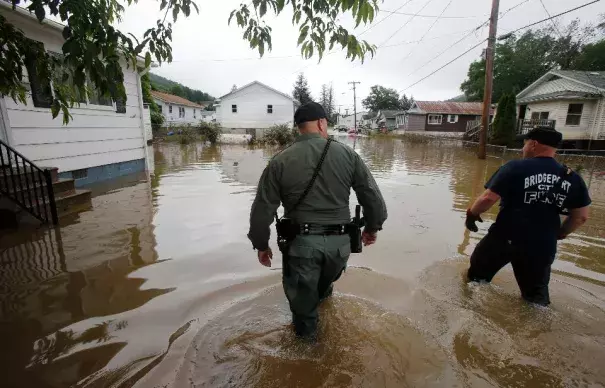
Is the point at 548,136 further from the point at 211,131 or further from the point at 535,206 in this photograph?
the point at 211,131

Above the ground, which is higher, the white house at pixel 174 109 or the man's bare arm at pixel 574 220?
the white house at pixel 174 109

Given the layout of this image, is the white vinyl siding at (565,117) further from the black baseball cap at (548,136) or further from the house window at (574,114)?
the black baseball cap at (548,136)

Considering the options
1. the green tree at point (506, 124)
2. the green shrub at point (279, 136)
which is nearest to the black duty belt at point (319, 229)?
the green shrub at point (279, 136)

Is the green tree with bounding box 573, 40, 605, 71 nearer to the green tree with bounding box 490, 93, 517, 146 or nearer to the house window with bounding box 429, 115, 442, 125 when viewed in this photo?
the house window with bounding box 429, 115, 442, 125

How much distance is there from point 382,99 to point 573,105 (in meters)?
63.5

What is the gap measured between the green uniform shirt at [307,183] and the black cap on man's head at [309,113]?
13 centimetres

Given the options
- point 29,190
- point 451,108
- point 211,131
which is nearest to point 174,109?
point 211,131

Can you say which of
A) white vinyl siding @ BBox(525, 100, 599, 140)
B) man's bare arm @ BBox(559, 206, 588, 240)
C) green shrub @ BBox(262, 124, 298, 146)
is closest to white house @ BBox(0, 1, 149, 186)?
man's bare arm @ BBox(559, 206, 588, 240)

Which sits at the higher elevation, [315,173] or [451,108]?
[451,108]

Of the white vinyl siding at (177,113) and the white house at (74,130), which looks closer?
the white house at (74,130)

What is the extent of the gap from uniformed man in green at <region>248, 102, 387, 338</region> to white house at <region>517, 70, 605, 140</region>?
999 inches

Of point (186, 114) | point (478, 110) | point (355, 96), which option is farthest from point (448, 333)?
point (355, 96)

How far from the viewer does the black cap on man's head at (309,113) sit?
2.45 meters

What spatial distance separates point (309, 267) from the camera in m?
2.39
